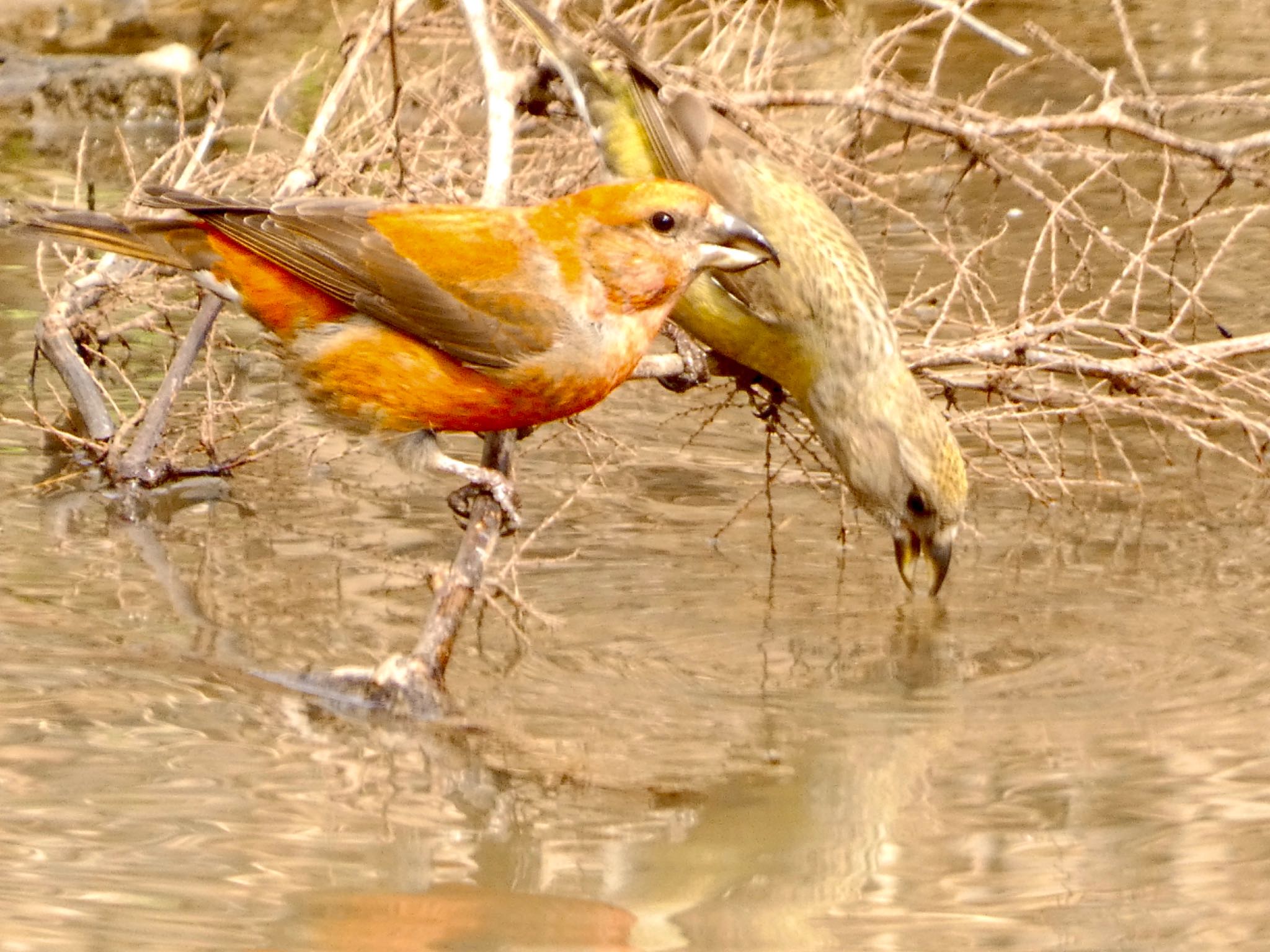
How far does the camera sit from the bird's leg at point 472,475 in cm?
443

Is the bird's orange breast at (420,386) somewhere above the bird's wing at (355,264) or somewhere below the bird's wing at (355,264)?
below

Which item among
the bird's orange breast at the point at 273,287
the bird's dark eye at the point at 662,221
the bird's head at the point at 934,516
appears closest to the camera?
the bird's dark eye at the point at 662,221

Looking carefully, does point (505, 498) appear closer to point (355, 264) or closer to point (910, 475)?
point (355, 264)

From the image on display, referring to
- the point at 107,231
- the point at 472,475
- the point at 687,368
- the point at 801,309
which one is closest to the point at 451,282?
the point at 472,475

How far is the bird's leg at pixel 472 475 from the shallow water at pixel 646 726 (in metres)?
0.48

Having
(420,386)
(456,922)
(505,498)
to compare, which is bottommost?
(456,922)

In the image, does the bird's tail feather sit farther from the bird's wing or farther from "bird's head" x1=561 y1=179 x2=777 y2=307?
"bird's head" x1=561 y1=179 x2=777 y2=307

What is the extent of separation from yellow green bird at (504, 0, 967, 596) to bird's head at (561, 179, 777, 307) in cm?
89

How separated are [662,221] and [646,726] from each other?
1.28 metres

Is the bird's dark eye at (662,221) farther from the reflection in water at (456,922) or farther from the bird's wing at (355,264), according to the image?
the reflection in water at (456,922)

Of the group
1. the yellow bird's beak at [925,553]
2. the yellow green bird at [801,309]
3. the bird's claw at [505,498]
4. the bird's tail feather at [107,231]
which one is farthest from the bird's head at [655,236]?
the yellow bird's beak at [925,553]

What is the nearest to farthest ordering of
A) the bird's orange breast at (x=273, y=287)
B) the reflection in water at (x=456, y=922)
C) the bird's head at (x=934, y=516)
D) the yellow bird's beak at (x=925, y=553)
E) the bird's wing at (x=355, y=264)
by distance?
1. the reflection in water at (x=456, y=922)
2. the bird's wing at (x=355, y=264)
3. the bird's orange breast at (x=273, y=287)
4. the bird's head at (x=934, y=516)
5. the yellow bird's beak at (x=925, y=553)

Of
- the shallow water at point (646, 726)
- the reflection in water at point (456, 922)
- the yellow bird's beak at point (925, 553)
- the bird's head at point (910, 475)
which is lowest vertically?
the reflection in water at point (456, 922)

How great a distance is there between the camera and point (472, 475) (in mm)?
4445
